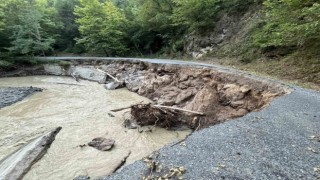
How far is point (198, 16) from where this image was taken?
17469 millimetres

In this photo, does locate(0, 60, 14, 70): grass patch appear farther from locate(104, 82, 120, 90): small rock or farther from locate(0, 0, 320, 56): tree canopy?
locate(104, 82, 120, 90): small rock

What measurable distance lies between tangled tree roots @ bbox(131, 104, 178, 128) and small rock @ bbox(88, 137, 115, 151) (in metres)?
1.65

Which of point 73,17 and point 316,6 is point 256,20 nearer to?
point 316,6

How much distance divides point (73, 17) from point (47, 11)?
359 centimetres

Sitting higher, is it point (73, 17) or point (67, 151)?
point (73, 17)

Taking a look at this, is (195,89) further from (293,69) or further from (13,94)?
(13,94)

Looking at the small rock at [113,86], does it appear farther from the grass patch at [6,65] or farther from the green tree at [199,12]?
the grass patch at [6,65]

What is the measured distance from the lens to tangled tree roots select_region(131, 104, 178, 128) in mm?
8906

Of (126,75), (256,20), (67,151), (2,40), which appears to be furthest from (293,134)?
(2,40)

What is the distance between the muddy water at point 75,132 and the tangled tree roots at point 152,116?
15.1 inches

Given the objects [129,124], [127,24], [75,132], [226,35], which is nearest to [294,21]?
[226,35]

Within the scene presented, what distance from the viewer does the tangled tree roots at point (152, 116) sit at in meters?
8.91

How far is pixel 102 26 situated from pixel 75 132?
1582 cm

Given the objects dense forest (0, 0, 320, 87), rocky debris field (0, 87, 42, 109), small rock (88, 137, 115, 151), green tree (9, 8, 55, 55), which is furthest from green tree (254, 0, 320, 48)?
green tree (9, 8, 55, 55)
